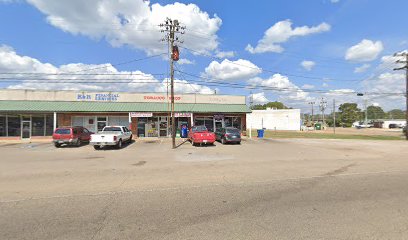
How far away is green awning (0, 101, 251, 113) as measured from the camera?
1110 inches

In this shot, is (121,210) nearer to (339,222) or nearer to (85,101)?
(339,222)

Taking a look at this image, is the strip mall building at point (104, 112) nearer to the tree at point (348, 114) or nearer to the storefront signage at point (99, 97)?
the storefront signage at point (99, 97)

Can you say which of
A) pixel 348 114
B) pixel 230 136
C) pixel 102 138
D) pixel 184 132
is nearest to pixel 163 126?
pixel 184 132

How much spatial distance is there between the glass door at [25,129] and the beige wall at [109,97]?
114 inches

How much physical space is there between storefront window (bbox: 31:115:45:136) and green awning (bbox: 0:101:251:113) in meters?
1.49

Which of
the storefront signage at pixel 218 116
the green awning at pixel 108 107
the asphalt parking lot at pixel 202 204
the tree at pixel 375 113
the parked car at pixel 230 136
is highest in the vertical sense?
the tree at pixel 375 113

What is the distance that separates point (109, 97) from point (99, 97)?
1139 millimetres

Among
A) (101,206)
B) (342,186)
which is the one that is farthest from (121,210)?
(342,186)

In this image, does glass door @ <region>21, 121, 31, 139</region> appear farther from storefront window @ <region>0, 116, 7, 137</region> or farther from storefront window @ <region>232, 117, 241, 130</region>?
storefront window @ <region>232, 117, 241, 130</region>

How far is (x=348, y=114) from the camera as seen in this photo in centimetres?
10819

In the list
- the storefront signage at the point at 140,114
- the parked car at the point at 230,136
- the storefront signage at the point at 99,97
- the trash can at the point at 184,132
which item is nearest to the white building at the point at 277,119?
the trash can at the point at 184,132

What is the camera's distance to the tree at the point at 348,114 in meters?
108

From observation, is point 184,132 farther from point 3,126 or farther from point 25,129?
point 3,126

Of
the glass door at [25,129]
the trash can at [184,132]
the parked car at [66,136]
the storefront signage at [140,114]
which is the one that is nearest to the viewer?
the parked car at [66,136]
